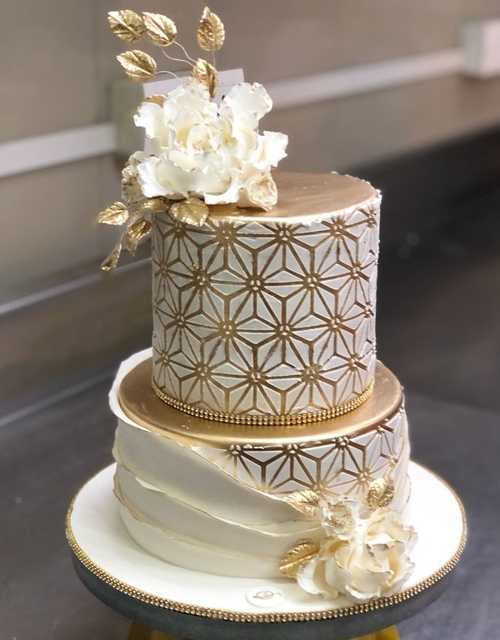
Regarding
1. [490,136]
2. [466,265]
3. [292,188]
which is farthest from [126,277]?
[490,136]

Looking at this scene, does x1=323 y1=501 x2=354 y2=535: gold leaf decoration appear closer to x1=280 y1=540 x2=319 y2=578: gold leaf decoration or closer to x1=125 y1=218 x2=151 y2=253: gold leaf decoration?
x1=280 y1=540 x2=319 y2=578: gold leaf decoration

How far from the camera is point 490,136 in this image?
389cm

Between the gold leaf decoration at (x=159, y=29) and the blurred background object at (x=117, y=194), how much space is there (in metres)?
0.83

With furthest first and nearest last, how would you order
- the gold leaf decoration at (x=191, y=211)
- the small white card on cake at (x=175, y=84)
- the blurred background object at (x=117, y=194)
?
the blurred background object at (x=117, y=194)
the small white card on cake at (x=175, y=84)
the gold leaf decoration at (x=191, y=211)

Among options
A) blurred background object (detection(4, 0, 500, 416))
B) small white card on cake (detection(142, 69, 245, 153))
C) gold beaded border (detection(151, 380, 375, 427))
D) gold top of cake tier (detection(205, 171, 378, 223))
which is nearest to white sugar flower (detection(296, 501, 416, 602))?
gold beaded border (detection(151, 380, 375, 427))

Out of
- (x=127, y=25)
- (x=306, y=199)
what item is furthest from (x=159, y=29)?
(x=306, y=199)

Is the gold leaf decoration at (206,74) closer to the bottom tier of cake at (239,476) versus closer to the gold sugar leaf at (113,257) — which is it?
the gold sugar leaf at (113,257)

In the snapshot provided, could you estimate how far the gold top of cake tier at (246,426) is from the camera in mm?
1110

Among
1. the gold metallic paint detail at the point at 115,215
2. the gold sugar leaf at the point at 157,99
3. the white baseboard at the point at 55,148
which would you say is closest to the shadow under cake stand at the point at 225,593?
the gold metallic paint detail at the point at 115,215

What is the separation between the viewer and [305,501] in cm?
112

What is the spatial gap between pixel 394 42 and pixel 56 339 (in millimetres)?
1548

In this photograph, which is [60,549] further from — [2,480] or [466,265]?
[466,265]

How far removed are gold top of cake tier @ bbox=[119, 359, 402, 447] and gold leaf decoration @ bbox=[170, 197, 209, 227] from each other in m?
0.23

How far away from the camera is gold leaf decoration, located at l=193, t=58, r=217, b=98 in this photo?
3.62 feet
